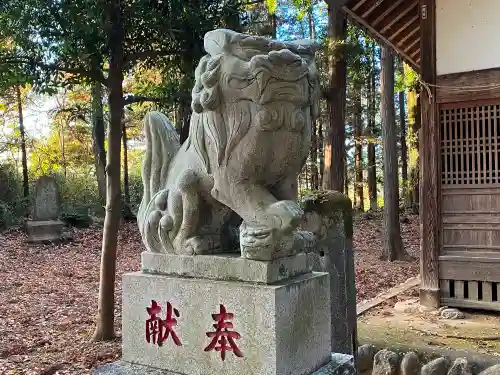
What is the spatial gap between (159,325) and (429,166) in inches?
192

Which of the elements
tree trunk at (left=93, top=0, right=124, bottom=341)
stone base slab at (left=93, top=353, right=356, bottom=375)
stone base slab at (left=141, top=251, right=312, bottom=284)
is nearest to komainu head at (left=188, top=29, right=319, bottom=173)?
stone base slab at (left=141, top=251, right=312, bottom=284)

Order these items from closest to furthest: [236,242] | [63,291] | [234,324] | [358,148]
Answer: [234,324]
[236,242]
[63,291]
[358,148]

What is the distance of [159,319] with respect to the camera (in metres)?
2.63

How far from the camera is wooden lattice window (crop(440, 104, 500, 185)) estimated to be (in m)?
6.27

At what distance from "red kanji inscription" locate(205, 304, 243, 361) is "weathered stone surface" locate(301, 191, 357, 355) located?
180 cm

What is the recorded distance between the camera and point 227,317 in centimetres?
243

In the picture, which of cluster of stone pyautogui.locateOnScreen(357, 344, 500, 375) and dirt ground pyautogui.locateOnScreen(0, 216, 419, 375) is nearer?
cluster of stone pyautogui.locateOnScreen(357, 344, 500, 375)

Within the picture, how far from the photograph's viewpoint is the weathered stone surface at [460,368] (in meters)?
4.62

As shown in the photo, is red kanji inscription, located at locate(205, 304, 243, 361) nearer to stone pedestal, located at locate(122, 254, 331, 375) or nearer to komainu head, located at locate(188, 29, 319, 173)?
stone pedestal, located at locate(122, 254, 331, 375)

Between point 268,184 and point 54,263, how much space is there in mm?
8971

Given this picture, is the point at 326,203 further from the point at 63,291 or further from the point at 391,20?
the point at 63,291

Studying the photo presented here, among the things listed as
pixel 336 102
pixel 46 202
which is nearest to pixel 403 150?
pixel 336 102

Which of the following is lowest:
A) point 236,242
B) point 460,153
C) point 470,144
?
point 236,242

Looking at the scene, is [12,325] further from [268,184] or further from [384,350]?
[268,184]
